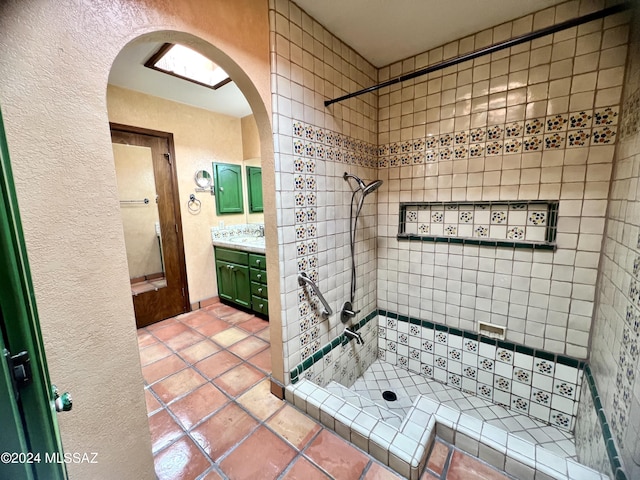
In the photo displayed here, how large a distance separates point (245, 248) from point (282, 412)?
1537 millimetres

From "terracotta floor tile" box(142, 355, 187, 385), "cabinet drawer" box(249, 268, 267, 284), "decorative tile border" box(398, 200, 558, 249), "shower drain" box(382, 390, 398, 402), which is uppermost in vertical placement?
"decorative tile border" box(398, 200, 558, 249)

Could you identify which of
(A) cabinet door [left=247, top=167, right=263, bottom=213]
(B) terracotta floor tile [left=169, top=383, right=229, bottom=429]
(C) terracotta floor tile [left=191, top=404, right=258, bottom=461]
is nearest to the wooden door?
(A) cabinet door [left=247, top=167, right=263, bottom=213]

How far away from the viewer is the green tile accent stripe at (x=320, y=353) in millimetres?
1497

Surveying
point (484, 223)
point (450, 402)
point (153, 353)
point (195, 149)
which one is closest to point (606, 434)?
point (450, 402)

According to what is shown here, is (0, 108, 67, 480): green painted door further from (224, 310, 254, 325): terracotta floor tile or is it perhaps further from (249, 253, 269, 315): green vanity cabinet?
(224, 310, 254, 325): terracotta floor tile

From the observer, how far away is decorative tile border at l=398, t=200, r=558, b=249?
1477 mm

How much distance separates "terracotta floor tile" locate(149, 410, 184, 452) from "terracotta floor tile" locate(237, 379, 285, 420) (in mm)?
332

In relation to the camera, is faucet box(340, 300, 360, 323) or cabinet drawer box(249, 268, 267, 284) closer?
faucet box(340, 300, 360, 323)

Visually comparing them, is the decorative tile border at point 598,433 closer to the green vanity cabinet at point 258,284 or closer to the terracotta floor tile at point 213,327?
the green vanity cabinet at point 258,284

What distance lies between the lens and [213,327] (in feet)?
7.83

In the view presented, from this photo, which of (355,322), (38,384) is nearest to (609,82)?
(355,322)

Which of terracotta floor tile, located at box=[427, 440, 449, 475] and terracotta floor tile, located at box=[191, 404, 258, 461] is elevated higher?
terracotta floor tile, located at box=[191, 404, 258, 461]

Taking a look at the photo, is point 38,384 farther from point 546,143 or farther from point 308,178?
point 546,143

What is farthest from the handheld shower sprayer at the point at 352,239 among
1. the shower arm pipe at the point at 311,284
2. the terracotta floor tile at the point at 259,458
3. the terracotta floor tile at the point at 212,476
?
the terracotta floor tile at the point at 212,476
